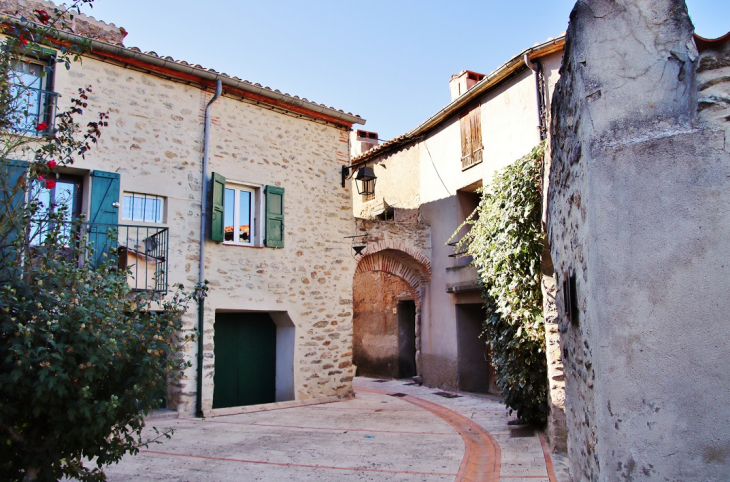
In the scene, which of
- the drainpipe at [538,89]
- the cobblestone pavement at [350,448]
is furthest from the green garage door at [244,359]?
the drainpipe at [538,89]

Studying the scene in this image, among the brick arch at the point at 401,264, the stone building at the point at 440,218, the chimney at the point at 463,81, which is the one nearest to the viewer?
the stone building at the point at 440,218

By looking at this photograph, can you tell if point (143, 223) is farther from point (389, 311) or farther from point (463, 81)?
point (463, 81)

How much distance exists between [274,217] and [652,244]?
8.40 metres

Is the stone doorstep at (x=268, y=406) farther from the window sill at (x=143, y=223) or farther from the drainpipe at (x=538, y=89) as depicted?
the drainpipe at (x=538, y=89)

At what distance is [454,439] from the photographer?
22.8 ft

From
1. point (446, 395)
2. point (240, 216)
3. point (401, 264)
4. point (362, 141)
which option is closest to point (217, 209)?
point (240, 216)

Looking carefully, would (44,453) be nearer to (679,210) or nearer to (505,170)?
(679,210)

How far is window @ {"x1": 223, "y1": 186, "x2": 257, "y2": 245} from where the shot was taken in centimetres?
980

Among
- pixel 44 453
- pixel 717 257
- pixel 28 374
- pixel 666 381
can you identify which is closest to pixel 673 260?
pixel 717 257

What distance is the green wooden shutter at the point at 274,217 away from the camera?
32.7 ft

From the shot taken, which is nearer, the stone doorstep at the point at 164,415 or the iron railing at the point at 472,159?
the stone doorstep at the point at 164,415

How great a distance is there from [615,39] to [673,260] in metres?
1.05

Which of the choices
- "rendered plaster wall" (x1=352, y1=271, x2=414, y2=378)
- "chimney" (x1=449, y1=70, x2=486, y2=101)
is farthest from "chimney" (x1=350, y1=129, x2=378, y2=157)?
"chimney" (x1=449, y1=70, x2=486, y2=101)

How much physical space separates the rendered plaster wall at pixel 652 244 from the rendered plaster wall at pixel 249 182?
768 cm
